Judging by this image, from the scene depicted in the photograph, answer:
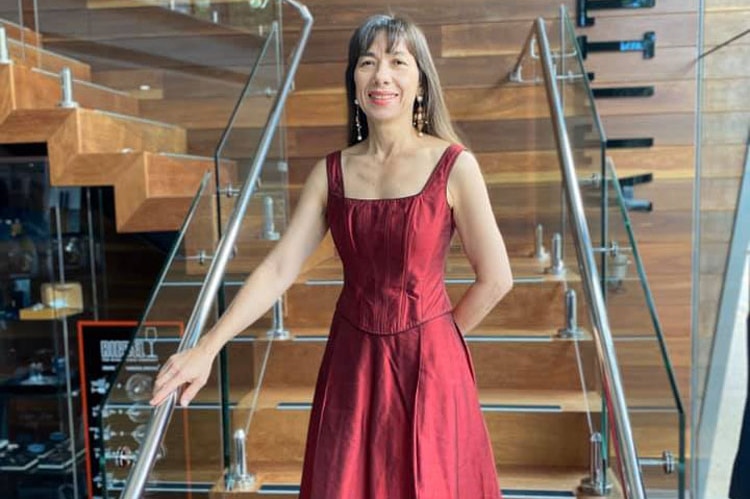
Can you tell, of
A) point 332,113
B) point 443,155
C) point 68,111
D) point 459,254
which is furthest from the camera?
point 332,113

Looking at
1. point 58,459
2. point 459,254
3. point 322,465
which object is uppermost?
point 459,254

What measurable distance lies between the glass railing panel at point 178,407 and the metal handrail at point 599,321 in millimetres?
1023

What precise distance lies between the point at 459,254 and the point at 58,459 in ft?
11.0

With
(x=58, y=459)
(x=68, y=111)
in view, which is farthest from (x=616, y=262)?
(x=58, y=459)

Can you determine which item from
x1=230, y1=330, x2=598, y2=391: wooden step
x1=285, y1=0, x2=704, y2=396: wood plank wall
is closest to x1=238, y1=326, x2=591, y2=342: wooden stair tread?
x1=230, y1=330, x2=598, y2=391: wooden step

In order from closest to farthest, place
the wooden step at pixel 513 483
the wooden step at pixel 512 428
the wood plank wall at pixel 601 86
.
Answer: the wooden step at pixel 513 483 → the wooden step at pixel 512 428 → the wood plank wall at pixel 601 86

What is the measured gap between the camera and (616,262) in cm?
253

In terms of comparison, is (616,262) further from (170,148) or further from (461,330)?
(170,148)

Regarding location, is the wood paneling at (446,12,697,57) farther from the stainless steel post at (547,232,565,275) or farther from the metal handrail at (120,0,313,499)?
the metal handrail at (120,0,313,499)

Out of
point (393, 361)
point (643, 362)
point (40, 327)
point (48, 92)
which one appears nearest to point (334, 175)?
point (393, 361)

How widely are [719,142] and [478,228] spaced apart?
109 inches

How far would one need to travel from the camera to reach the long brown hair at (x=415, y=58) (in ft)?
4.69

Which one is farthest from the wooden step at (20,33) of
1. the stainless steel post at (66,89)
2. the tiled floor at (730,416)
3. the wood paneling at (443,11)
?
the tiled floor at (730,416)

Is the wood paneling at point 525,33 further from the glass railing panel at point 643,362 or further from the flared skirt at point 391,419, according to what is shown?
the flared skirt at point 391,419
